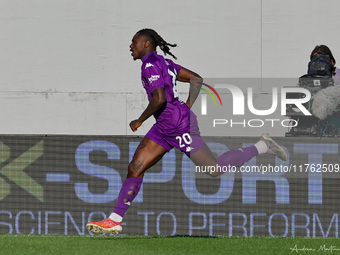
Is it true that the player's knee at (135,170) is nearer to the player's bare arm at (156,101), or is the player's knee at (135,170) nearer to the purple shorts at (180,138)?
the purple shorts at (180,138)

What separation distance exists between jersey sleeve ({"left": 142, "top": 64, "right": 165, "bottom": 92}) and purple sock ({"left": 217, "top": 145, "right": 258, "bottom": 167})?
1.07m

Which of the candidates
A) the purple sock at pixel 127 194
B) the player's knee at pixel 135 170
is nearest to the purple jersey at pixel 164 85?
the player's knee at pixel 135 170

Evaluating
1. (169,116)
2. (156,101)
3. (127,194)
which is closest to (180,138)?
(169,116)

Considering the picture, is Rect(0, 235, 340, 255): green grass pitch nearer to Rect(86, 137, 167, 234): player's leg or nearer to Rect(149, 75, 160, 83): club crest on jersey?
Rect(86, 137, 167, 234): player's leg

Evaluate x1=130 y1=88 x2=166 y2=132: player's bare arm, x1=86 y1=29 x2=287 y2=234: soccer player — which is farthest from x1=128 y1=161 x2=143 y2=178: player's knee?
x1=130 y1=88 x2=166 y2=132: player's bare arm

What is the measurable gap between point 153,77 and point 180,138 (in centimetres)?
66

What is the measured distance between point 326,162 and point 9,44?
26.6 feet

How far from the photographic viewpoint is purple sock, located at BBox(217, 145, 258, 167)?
9.64m

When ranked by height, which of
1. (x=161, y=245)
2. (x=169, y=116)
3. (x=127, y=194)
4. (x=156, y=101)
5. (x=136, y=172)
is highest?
(x=156, y=101)

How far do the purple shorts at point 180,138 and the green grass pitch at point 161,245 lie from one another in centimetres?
94

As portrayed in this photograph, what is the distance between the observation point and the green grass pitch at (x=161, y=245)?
8516 millimetres

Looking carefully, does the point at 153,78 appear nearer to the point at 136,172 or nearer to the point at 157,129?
the point at 157,129

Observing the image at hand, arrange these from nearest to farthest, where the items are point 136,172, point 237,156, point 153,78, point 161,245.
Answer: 1. point 161,245
2. point 153,78
3. point 136,172
4. point 237,156

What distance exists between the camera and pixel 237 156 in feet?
32.0
